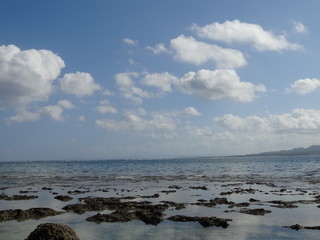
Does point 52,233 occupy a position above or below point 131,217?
above

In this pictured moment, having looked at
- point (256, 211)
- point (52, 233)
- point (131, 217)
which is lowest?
point (256, 211)

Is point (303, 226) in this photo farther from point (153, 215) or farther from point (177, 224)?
point (153, 215)

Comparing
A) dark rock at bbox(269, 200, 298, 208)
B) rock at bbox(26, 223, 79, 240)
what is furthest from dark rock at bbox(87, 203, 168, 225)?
dark rock at bbox(269, 200, 298, 208)

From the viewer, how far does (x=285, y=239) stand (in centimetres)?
1603

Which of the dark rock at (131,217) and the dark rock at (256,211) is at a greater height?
the dark rock at (131,217)

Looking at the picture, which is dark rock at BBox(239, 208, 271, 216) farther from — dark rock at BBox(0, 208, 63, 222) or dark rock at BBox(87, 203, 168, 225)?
dark rock at BBox(0, 208, 63, 222)

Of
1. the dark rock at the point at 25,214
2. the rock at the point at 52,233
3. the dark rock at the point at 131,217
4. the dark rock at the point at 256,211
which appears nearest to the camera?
the rock at the point at 52,233

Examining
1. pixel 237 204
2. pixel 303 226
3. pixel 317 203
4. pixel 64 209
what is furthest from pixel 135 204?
pixel 317 203

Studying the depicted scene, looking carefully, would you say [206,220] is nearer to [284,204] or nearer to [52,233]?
[52,233]

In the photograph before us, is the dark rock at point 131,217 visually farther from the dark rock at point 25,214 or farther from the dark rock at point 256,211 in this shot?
the dark rock at point 256,211

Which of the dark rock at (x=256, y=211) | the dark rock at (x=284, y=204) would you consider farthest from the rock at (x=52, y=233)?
the dark rock at (x=284, y=204)

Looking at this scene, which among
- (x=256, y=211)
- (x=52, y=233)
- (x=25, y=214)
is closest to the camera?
(x=52, y=233)

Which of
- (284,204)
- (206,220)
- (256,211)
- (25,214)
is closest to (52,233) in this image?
(206,220)

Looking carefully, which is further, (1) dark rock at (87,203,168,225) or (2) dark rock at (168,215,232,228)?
(1) dark rock at (87,203,168,225)
